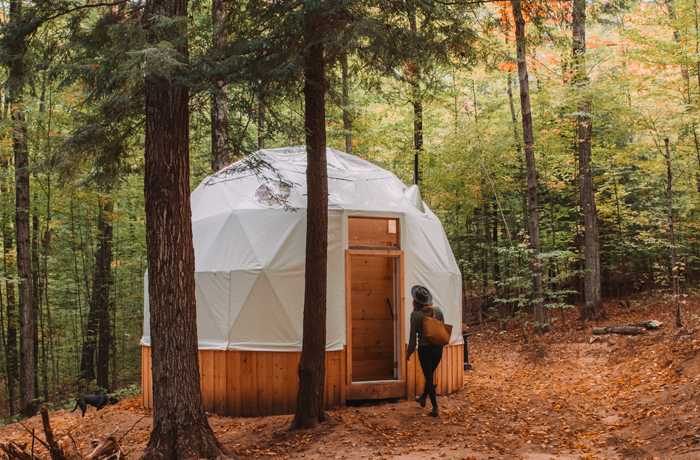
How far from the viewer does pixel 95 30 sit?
529 centimetres

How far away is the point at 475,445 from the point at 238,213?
4.30 meters

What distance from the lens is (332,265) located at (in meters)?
6.38

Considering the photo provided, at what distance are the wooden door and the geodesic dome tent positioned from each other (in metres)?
0.02

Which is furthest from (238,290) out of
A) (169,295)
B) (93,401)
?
(93,401)

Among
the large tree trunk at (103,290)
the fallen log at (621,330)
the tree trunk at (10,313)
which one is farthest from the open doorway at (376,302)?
the tree trunk at (10,313)

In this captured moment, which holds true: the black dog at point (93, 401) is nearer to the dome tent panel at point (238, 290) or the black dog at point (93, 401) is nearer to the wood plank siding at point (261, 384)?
the wood plank siding at point (261, 384)

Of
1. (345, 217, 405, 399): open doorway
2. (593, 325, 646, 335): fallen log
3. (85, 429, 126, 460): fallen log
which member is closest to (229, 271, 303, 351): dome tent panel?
(345, 217, 405, 399): open doorway

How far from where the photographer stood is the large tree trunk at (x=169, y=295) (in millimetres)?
4316

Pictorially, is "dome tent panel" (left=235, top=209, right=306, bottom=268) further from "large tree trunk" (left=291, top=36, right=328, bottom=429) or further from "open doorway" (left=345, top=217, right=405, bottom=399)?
"large tree trunk" (left=291, top=36, right=328, bottom=429)

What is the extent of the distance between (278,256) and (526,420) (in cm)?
376

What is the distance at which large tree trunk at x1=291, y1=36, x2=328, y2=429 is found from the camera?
5.30 metres

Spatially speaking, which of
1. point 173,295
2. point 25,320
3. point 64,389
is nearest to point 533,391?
point 173,295

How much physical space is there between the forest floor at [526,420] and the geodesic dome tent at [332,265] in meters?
0.90

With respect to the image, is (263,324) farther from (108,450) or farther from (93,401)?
(93,401)
